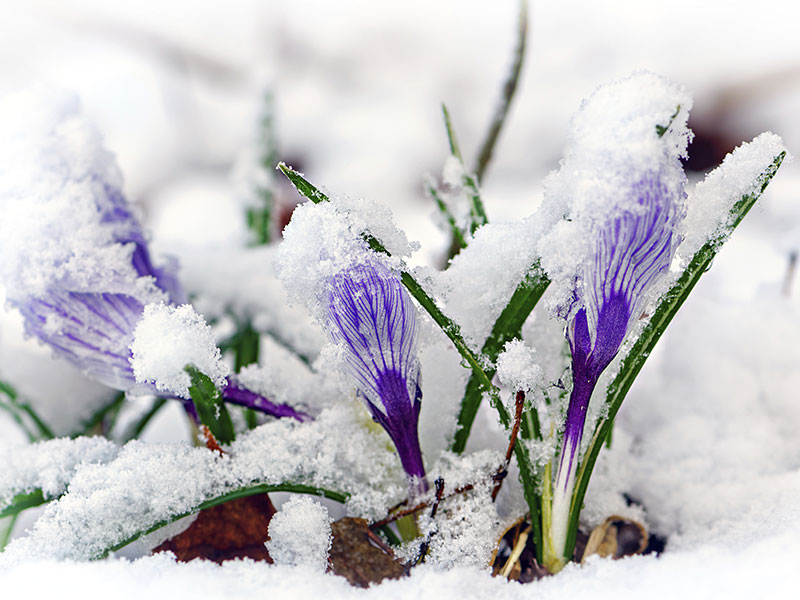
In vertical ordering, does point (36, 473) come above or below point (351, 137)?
below

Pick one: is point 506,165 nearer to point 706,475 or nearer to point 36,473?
point 706,475

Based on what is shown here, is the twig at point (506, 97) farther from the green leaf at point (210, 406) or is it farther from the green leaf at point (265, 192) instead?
the green leaf at point (210, 406)

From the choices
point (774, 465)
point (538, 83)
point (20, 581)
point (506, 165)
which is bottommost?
point (20, 581)

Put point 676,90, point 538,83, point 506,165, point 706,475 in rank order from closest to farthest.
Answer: point 676,90 < point 706,475 < point 506,165 < point 538,83

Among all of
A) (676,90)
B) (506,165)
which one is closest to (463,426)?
(676,90)

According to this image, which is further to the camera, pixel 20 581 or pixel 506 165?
pixel 506 165

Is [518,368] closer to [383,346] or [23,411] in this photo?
[383,346]

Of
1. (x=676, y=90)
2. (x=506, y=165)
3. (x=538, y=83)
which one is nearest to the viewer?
(x=676, y=90)
